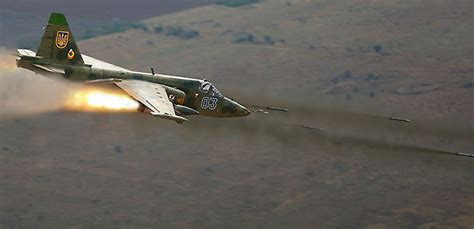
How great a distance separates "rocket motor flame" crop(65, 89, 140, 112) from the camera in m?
65.3

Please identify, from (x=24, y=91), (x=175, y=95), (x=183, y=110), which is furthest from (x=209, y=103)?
(x=24, y=91)

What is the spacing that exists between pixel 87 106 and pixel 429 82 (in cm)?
13199

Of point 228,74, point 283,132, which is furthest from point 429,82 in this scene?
point 283,132

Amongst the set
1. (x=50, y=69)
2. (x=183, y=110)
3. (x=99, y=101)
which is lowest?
(x=183, y=110)

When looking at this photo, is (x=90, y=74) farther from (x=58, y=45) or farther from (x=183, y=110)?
(x=183, y=110)

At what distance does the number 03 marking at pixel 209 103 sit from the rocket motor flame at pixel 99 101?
16.1 feet

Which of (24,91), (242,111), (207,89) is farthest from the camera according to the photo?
(24,91)

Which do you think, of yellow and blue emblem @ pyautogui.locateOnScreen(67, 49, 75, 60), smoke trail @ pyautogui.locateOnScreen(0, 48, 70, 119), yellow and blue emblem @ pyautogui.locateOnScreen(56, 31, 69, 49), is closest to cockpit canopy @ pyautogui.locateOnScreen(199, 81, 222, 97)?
yellow and blue emblem @ pyautogui.locateOnScreen(67, 49, 75, 60)

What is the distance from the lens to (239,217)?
138 m

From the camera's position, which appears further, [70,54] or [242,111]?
[242,111]

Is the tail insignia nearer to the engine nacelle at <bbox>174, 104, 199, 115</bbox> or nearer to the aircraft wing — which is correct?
the aircraft wing

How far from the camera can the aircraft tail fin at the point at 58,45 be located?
214 ft

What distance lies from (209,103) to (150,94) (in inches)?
230

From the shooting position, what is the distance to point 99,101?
6631cm
